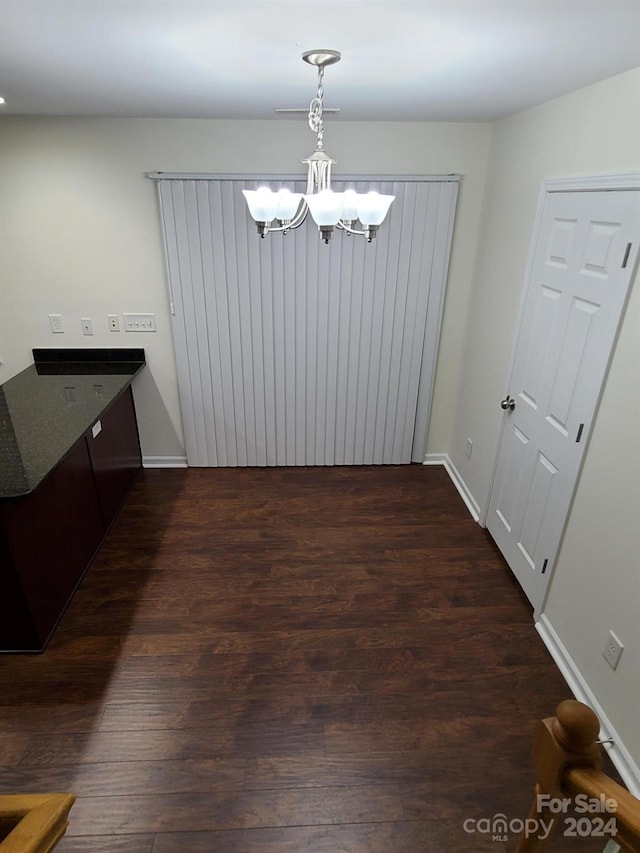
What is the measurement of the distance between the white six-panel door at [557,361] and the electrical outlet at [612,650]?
47cm

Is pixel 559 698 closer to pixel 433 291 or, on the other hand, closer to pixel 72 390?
pixel 433 291

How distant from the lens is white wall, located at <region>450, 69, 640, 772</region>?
1779 millimetres

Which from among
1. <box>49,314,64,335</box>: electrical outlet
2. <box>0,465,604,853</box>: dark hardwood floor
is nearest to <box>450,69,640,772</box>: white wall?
<box>0,465,604,853</box>: dark hardwood floor

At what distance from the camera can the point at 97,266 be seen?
3.22m

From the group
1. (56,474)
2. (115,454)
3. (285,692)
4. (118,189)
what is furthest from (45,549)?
(118,189)

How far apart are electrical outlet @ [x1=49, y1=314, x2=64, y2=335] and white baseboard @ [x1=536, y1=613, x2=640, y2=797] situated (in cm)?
347

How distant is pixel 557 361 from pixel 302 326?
5.71 feet

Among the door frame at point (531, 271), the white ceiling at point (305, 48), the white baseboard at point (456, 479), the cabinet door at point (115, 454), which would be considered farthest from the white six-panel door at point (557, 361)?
the cabinet door at point (115, 454)

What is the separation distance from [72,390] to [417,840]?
2832 millimetres

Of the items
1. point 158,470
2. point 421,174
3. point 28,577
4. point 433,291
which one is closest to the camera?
point 28,577

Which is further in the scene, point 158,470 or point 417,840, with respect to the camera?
point 158,470

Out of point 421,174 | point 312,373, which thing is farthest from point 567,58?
point 312,373

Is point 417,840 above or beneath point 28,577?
beneath

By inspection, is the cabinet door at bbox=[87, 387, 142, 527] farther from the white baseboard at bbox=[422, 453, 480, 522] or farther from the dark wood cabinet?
the white baseboard at bbox=[422, 453, 480, 522]
